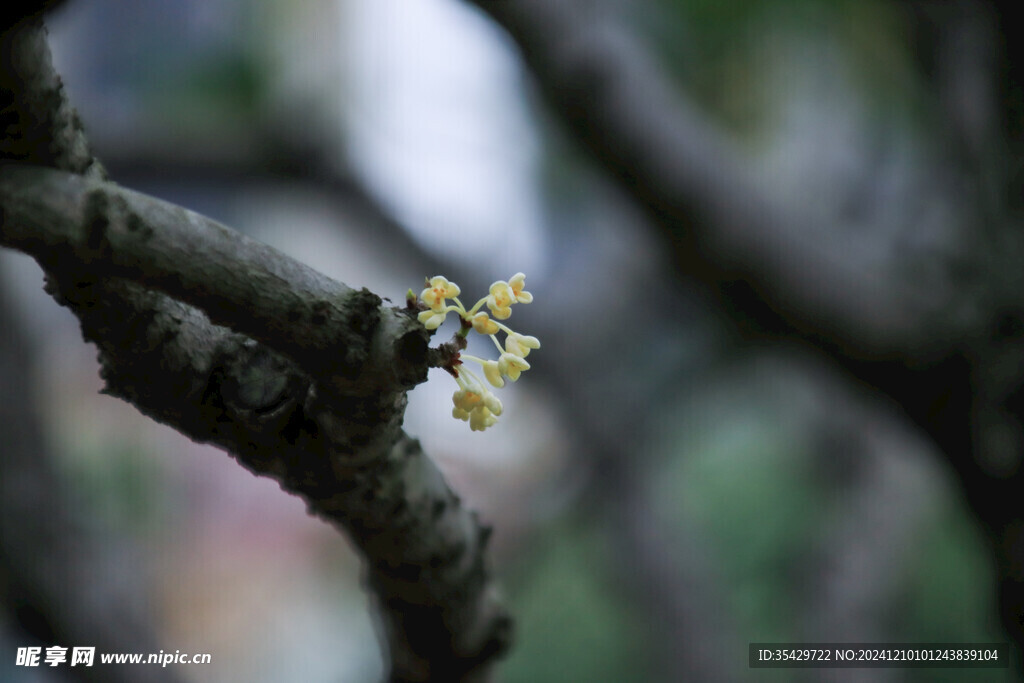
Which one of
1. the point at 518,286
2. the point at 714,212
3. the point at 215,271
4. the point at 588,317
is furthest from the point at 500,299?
the point at 588,317

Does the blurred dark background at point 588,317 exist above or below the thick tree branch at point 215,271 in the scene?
above

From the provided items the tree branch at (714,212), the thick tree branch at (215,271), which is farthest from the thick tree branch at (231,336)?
the tree branch at (714,212)

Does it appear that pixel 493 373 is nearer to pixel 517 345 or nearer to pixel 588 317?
pixel 517 345

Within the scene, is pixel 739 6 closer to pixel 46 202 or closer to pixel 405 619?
pixel 405 619

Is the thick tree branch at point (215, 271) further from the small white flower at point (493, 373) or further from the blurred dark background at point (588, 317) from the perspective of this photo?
the blurred dark background at point (588, 317)

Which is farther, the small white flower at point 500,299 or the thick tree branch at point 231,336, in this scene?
the small white flower at point 500,299
